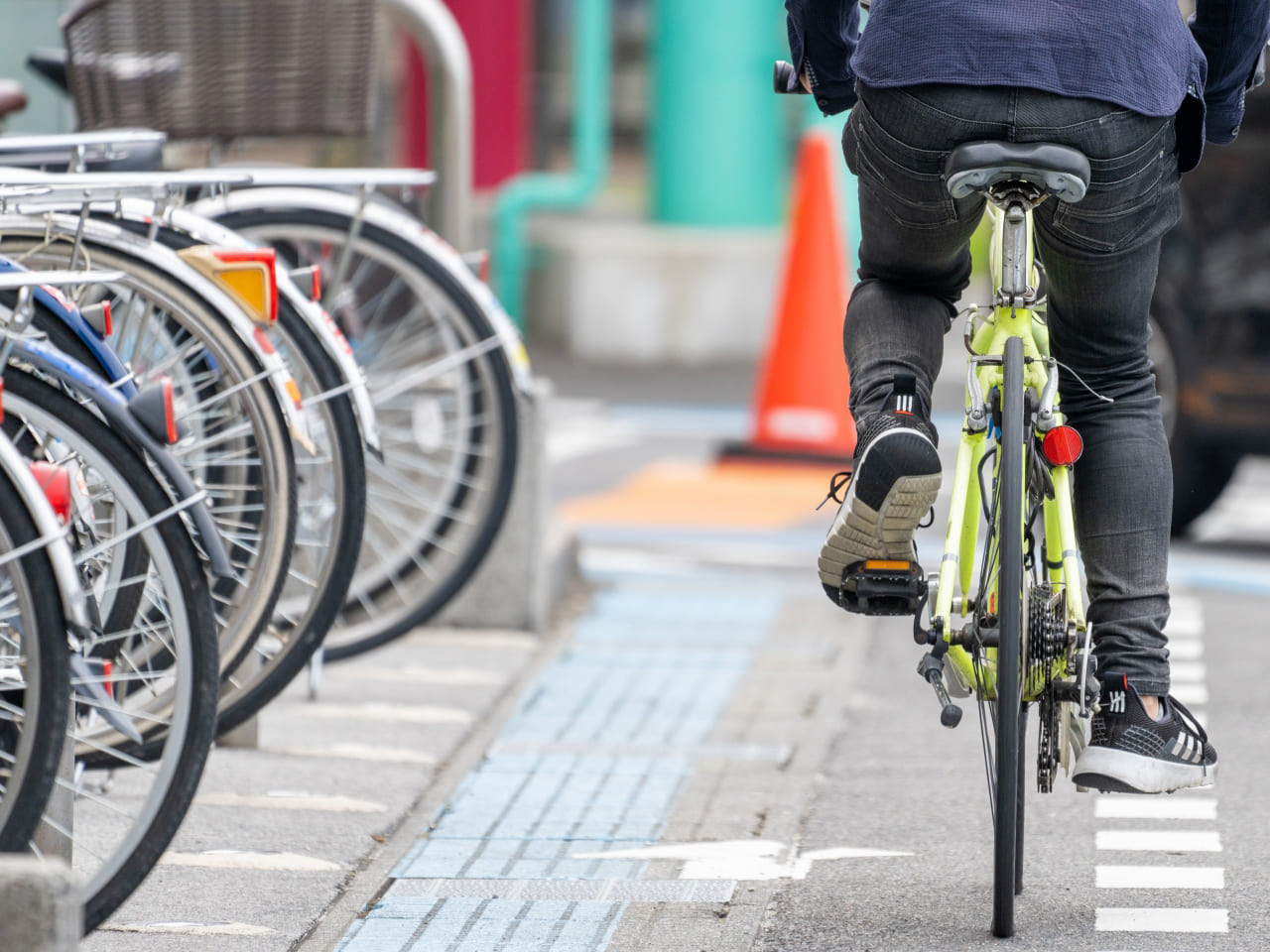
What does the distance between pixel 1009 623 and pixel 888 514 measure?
→ 27 cm

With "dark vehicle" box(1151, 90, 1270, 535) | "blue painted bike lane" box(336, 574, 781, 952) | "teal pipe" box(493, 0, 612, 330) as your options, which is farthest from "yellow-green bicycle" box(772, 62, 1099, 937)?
"teal pipe" box(493, 0, 612, 330)

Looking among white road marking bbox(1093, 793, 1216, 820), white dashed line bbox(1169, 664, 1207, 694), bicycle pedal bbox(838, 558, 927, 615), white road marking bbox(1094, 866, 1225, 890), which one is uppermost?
bicycle pedal bbox(838, 558, 927, 615)

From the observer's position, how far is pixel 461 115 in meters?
5.74

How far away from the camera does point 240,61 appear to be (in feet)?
16.6

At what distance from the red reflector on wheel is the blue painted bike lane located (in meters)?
0.89

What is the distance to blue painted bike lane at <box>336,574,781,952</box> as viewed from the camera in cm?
359

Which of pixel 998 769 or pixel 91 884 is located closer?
pixel 91 884

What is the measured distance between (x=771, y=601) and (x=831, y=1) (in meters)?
3.07

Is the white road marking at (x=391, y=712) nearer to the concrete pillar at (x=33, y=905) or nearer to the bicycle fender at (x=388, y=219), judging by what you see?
the bicycle fender at (x=388, y=219)

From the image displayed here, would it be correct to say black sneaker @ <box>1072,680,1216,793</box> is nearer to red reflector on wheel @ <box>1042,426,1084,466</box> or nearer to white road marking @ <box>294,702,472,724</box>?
red reflector on wheel @ <box>1042,426,1084,466</box>

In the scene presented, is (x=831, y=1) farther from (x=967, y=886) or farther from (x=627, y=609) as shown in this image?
(x=627, y=609)

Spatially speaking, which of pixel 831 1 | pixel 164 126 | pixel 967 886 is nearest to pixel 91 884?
pixel 967 886

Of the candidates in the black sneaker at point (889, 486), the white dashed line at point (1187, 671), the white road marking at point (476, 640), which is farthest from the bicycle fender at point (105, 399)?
the white dashed line at point (1187, 671)

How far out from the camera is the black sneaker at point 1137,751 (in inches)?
135
